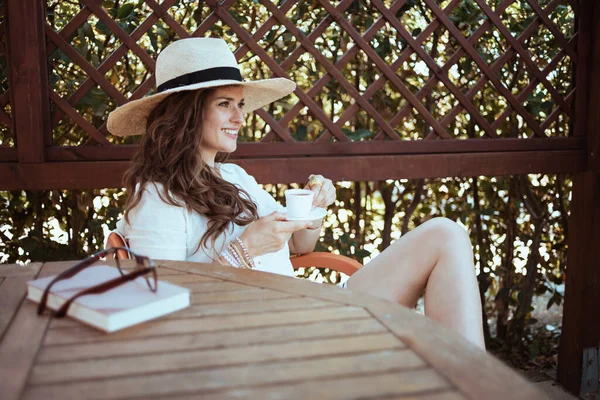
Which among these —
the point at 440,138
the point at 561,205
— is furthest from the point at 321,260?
the point at 561,205

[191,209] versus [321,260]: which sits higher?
[191,209]

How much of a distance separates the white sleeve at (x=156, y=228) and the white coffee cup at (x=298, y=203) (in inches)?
11.2

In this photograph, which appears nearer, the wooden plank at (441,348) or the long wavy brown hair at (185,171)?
the wooden plank at (441,348)

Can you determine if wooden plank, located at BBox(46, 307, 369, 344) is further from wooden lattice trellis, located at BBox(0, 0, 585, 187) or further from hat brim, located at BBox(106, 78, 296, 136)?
wooden lattice trellis, located at BBox(0, 0, 585, 187)

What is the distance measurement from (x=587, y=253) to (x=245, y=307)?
1887 millimetres

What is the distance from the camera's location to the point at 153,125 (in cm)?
179

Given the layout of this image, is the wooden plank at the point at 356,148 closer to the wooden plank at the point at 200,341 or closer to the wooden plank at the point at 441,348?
the wooden plank at the point at 441,348

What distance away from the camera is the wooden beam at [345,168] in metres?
2.04

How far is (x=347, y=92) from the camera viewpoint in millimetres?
2322

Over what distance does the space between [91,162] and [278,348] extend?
4.78 feet

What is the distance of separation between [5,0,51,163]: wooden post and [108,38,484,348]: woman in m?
0.30

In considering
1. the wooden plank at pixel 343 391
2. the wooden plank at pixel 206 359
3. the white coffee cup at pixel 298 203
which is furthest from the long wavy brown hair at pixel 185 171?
the wooden plank at pixel 343 391

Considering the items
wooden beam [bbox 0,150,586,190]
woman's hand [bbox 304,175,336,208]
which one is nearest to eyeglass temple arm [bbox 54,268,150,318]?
woman's hand [bbox 304,175,336,208]

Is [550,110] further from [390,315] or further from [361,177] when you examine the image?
[390,315]
